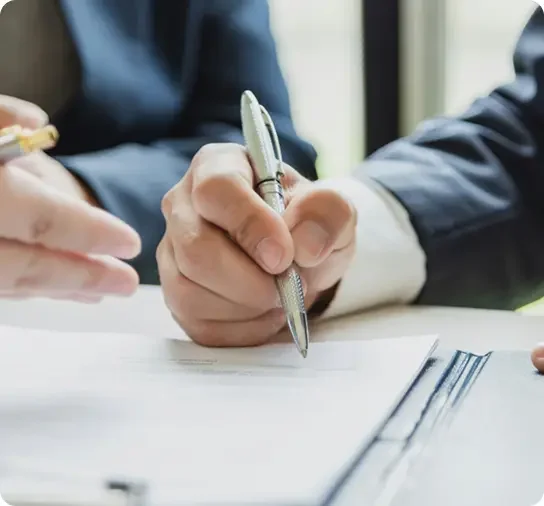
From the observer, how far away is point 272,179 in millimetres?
329

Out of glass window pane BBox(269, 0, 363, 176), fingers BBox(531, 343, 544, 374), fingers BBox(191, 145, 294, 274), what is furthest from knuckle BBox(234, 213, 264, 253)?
glass window pane BBox(269, 0, 363, 176)

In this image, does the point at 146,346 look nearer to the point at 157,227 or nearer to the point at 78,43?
the point at 157,227

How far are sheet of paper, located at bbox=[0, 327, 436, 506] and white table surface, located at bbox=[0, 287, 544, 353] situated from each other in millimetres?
32

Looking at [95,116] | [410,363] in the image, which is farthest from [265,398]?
[95,116]

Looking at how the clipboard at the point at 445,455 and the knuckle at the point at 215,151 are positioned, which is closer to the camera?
the clipboard at the point at 445,455

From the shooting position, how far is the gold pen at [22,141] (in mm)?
266

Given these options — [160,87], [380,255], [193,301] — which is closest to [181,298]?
[193,301]

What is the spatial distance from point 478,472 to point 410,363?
3.2 inches

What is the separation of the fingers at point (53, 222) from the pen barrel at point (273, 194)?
0.05 m

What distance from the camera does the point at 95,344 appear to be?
0.33 m

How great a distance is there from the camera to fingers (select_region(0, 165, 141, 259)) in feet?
0.91

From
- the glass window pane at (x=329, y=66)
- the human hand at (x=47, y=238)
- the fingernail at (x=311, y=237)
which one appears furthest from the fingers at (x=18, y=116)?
the glass window pane at (x=329, y=66)

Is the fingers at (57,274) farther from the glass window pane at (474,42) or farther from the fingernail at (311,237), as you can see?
the glass window pane at (474,42)

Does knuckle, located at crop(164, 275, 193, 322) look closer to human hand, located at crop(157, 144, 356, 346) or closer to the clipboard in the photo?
human hand, located at crop(157, 144, 356, 346)
